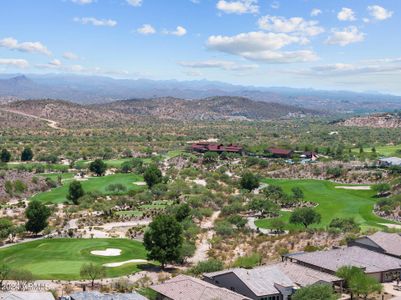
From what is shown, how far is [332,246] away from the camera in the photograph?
5806 cm

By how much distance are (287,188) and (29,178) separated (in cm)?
4682

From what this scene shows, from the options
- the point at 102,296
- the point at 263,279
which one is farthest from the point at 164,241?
the point at 102,296

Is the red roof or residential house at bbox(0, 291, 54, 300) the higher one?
residential house at bbox(0, 291, 54, 300)

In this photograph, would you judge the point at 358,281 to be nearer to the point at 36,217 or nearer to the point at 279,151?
the point at 36,217

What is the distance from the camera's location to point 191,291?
1521 inches

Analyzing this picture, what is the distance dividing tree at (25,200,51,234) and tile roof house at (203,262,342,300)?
91.6ft

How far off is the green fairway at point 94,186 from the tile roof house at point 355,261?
165ft

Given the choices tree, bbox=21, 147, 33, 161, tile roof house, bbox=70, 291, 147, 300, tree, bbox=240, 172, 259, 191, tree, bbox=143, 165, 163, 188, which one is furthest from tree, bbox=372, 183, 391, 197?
tree, bbox=21, 147, 33, 161

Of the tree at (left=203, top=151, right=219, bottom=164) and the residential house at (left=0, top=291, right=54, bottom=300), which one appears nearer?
the residential house at (left=0, top=291, right=54, bottom=300)

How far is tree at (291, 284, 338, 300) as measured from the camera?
37625 millimetres

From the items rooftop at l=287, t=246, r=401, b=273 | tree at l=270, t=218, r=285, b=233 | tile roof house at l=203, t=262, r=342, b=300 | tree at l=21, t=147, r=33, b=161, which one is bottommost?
tree at l=21, t=147, r=33, b=161

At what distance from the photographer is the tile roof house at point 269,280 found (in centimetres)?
4022

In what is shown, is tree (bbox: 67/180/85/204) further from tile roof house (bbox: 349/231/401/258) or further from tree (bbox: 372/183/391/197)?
tree (bbox: 372/183/391/197)

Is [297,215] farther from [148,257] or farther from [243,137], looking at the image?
[243,137]
